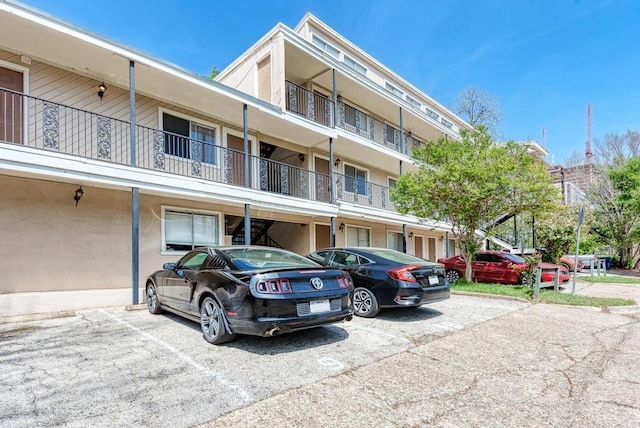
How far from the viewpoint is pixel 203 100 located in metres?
10.8

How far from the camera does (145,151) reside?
10438 mm

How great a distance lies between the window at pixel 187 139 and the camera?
1099cm

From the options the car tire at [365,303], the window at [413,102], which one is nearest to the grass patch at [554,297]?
the car tire at [365,303]

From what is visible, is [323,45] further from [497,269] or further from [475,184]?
[497,269]

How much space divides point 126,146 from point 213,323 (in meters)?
7.11

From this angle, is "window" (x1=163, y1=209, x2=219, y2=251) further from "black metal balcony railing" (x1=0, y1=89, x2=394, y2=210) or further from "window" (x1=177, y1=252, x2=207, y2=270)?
"window" (x1=177, y1=252, x2=207, y2=270)

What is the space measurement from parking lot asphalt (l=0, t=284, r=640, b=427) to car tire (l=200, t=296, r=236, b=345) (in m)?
0.12

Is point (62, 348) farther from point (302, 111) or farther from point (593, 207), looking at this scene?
point (593, 207)

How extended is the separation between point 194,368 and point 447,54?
23.7m

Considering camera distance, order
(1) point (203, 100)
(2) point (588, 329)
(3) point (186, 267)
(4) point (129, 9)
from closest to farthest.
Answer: (3) point (186, 267) → (2) point (588, 329) → (1) point (203, 100) → (4) point (129, 9)

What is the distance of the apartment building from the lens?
816 centimetres

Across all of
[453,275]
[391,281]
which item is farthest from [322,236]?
[391,281]

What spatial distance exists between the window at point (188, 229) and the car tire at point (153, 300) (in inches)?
139

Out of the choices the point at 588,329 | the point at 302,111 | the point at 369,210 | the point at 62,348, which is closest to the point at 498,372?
the point at 588,329
